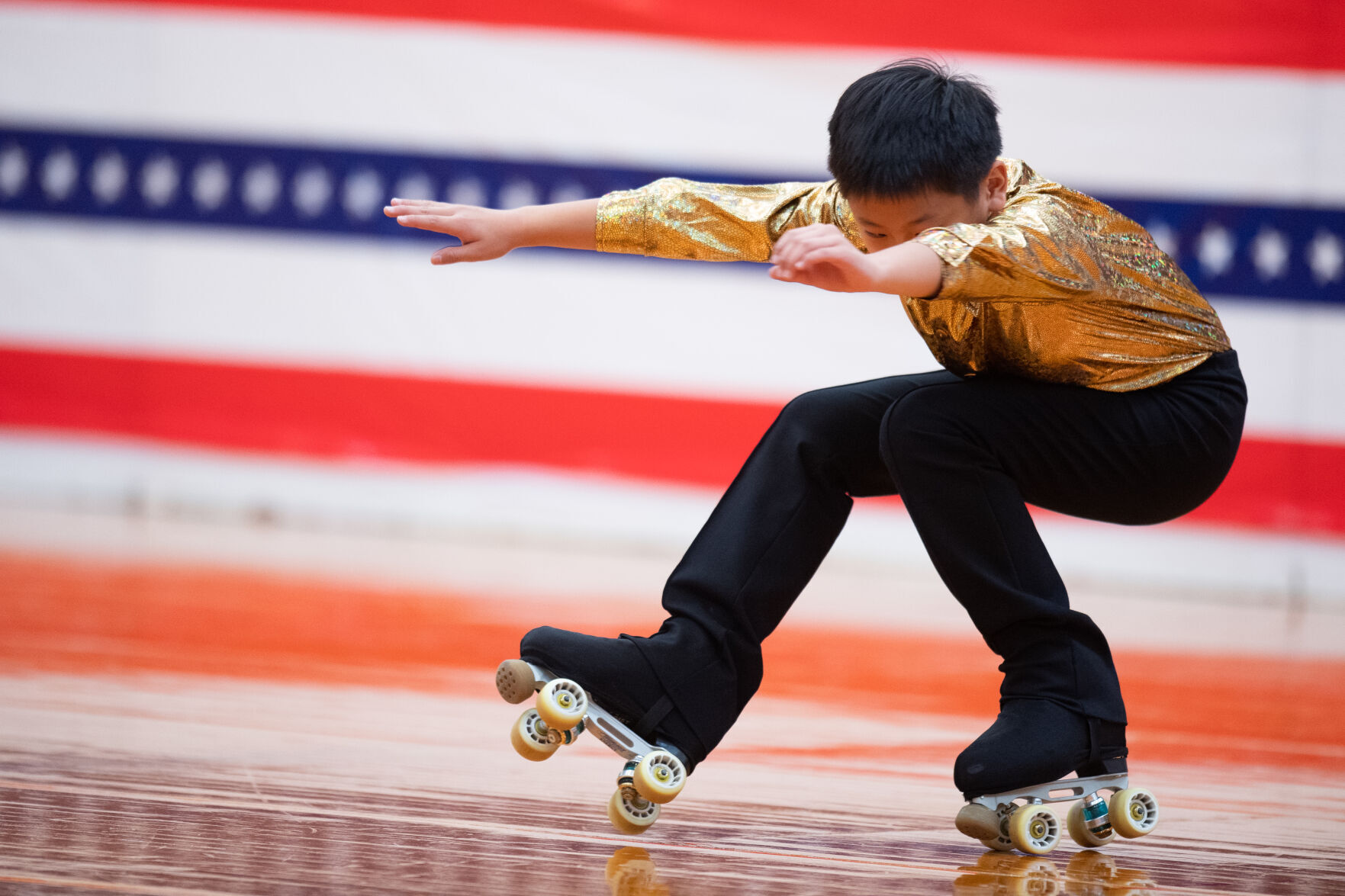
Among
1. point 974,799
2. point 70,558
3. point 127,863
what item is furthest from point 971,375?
point 70,558

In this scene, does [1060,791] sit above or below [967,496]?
below

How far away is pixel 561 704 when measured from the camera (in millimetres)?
932

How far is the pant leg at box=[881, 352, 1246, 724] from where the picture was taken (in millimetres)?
993

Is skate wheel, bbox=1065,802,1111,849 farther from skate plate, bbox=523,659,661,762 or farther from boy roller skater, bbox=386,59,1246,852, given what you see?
skate plate, bbox=523,659,661,762

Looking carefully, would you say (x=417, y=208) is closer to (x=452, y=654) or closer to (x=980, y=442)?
(x=980, y=442)

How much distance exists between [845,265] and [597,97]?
2.48 metres

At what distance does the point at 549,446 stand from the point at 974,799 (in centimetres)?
231

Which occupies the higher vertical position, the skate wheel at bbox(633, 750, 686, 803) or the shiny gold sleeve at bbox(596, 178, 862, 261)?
the shiny gold sleeve at bbox(596, 178, 862, 261)

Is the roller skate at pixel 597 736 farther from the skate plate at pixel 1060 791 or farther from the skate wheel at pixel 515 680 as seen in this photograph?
the skate plate at pixel 1060 791

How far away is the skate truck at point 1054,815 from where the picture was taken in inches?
36.8

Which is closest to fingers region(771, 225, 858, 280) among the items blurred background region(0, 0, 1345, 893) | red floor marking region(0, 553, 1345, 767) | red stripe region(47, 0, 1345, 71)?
red floor marking region(0, 553, 1345, 767)

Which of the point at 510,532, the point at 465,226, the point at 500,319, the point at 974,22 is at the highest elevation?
the point at 974,22

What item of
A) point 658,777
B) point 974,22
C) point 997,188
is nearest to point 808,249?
point 997,188

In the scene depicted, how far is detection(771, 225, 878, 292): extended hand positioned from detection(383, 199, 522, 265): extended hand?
33 cm
